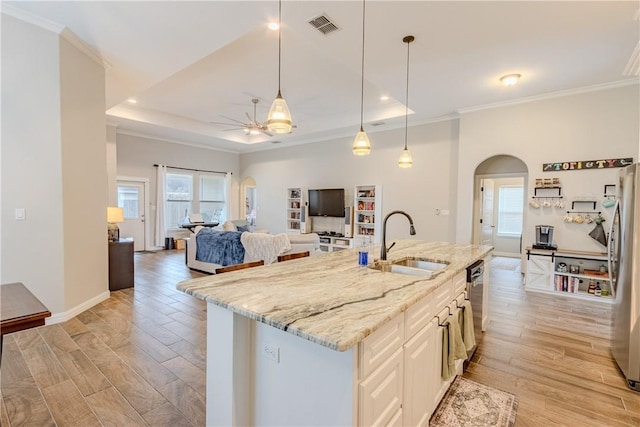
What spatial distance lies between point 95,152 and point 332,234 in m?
5.27

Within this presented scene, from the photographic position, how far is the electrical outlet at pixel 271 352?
1392 mm

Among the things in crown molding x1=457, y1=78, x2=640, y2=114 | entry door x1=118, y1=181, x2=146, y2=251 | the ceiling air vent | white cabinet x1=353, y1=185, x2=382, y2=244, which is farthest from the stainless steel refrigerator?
entry door x1=118, y1=181, x2=146, y2=251

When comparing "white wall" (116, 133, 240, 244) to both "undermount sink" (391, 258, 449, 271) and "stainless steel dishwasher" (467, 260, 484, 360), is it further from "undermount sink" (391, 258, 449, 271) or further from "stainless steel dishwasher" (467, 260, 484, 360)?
"stainless steel dishwasher" (467, 260, 484, 360)

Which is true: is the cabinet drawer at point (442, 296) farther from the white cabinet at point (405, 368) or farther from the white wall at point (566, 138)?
A: the white wall at point (566, 138)

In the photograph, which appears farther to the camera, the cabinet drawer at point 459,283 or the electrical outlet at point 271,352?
the cabinet drawer at point 459,283

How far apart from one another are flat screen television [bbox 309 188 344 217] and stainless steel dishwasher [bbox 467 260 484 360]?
4.97 metres

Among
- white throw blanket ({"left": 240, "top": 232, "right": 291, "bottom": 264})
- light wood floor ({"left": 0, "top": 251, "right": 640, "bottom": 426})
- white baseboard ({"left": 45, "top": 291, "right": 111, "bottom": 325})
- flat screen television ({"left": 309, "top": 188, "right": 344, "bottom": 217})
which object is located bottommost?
light wood floor ({"left": 0, "top": 251, "right": 640, "bottom": 426})

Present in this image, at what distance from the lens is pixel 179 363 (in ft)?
8.16

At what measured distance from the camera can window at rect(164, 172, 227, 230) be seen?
8.72 meters

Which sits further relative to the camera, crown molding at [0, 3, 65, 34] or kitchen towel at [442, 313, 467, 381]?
crown molding at [0, 3, 65, 34]

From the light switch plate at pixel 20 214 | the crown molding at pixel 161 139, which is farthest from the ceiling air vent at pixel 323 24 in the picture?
the crown molding at pixel 161 139

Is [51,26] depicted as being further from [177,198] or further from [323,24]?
[177,198]

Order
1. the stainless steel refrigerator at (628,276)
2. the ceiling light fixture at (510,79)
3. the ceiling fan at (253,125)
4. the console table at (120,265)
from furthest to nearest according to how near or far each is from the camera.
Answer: the ceiling fan at (253,125) → the console table at (120,265) → the ceiling light fixture at (510,79) → the stainless steel refrigerator at (628,276)

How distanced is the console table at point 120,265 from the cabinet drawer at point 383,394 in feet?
14.7
